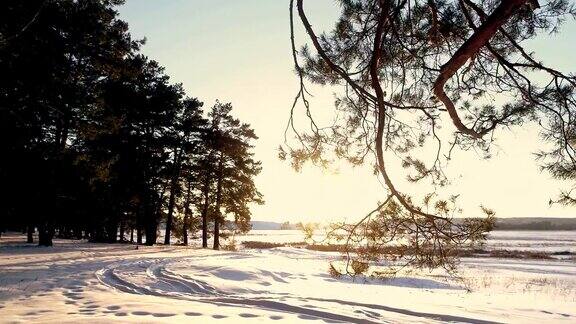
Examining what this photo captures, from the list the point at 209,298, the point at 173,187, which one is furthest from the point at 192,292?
the point at 173,187

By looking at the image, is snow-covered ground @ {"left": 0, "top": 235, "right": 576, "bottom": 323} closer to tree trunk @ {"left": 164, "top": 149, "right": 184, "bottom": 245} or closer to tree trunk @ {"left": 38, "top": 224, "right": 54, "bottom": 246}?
tree trunk @ {"left": 38, "top": 224, "right": 54, "bottom": 246}

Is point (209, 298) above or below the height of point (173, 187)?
below

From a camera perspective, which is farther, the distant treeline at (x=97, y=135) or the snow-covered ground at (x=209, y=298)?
the distant treeline at (x=97, y=135)

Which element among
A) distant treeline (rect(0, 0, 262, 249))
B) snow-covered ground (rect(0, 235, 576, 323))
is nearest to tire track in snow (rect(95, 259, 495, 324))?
snow-covered ground (rect(0, 235, 576, 323))

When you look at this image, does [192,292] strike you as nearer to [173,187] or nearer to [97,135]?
[97,135]

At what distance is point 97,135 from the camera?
21.9 metres

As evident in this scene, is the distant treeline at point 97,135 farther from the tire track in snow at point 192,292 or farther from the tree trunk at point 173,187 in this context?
the tire track in snow at point 192,292

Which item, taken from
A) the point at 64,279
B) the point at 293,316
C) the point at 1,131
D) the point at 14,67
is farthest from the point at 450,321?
the point at 1,131

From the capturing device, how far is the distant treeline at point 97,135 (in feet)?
45.9

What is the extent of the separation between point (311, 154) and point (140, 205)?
81.6 ft

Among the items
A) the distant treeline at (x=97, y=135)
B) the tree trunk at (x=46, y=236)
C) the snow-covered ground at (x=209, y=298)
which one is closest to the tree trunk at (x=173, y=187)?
the distant treeline at (x=97, y=135)

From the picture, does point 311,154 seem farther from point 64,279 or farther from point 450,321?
point 64,279

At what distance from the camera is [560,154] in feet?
13.0

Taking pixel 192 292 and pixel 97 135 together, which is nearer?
pixel 192 292
